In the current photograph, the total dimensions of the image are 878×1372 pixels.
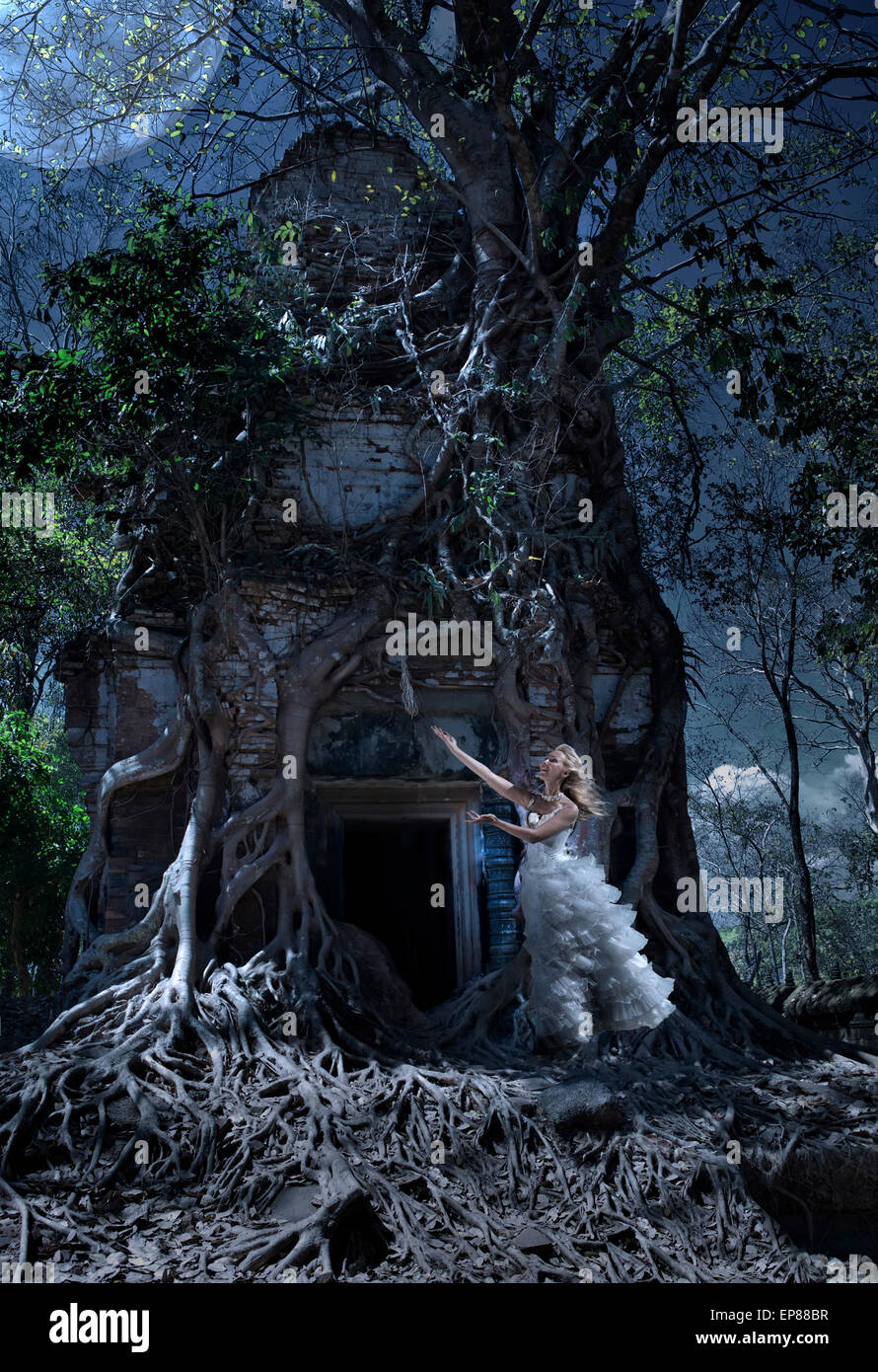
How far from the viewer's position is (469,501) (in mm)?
8594

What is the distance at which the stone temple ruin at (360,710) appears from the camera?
801cm

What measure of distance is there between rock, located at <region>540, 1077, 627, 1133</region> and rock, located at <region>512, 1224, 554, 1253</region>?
31.8 inches

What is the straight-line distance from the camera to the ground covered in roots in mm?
4742

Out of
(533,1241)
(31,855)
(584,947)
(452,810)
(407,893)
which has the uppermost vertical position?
(452,810)

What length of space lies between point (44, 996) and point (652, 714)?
541 centimetres

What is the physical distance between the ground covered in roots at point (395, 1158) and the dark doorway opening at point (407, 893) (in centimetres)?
238

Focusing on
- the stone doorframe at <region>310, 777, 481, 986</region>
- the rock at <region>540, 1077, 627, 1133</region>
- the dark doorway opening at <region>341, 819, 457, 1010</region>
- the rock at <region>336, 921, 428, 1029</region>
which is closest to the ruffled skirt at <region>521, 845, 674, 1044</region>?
the rock at <region>540, 1077, 627, 1133</region>

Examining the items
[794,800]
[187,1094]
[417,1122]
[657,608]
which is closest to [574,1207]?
[417,1122]

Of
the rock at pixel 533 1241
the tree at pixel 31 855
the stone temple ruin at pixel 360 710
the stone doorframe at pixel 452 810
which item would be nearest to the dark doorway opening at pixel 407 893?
the stone temple ruin at pixel 360 710

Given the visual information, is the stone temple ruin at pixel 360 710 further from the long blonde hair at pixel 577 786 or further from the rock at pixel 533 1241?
the rock at pixel 533 1241

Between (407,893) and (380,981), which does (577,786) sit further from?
(407,893)

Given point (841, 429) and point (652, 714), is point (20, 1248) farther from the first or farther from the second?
point (841, 429)

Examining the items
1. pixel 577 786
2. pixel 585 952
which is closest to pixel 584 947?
pixel 585 952

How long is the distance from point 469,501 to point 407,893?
3.70 meters
